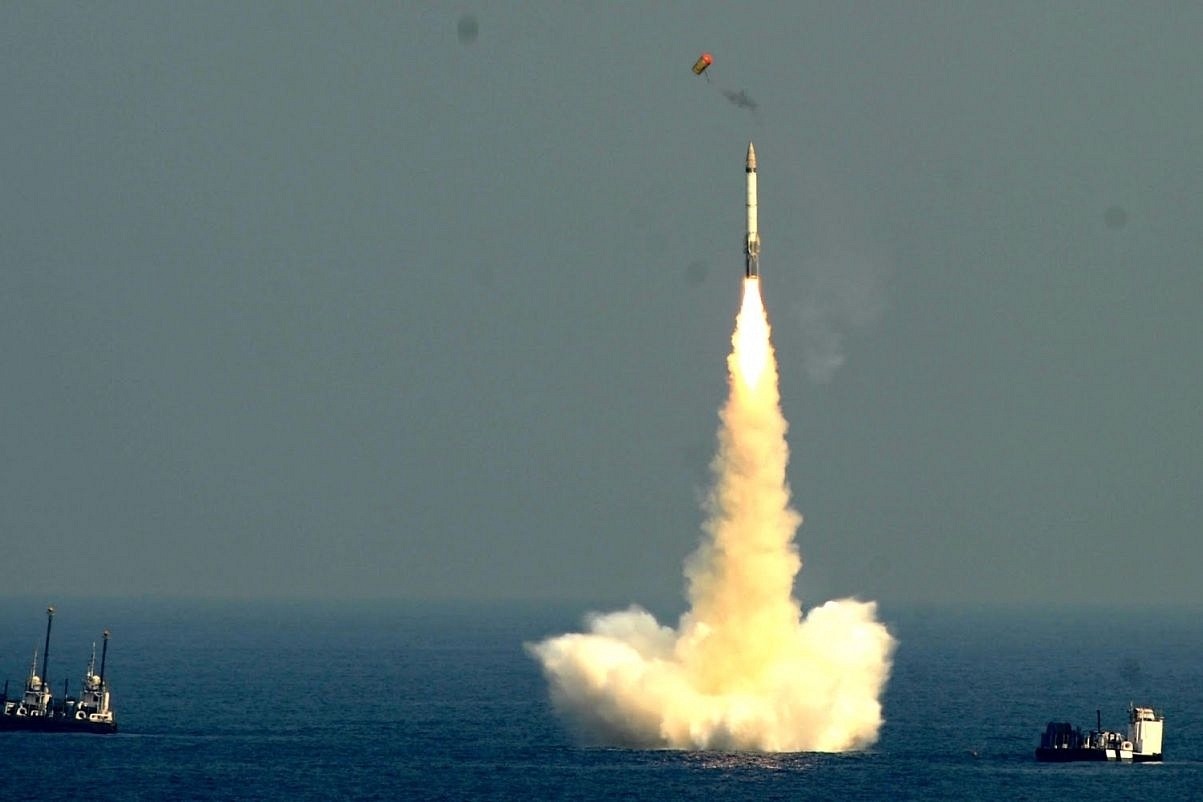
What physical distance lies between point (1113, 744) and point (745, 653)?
23.0 m

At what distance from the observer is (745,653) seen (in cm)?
11375

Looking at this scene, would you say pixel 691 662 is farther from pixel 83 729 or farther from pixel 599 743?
pixel 83 729

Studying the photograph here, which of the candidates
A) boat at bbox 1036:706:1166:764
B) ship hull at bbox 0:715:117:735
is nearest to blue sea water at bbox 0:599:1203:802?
ship hull at bbox 0:715:117:735

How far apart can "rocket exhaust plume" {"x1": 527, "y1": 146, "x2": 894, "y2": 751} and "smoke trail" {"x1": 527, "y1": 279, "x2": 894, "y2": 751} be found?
7cm

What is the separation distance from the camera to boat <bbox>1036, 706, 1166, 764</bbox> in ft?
405

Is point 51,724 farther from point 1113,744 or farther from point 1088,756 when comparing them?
point 1113,744

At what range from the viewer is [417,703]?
547ft

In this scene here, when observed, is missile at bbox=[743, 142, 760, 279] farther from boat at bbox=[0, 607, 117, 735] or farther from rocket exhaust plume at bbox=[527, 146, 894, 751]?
boat at bbox=[0, 607, 117, 735]

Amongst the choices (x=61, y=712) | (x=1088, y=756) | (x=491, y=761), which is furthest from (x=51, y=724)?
(x=1088, y=756)

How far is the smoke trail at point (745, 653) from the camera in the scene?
114 metres

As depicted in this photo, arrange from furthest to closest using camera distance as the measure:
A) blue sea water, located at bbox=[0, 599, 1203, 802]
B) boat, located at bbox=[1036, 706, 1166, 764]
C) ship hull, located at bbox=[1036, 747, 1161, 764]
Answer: boat, located at bbox=[1036, 706, 1166, 764], ship hull, located at bbox=[1036, 747, 1161, 764], blue sea water, located at bbox=[0, 599, 1203, 802]

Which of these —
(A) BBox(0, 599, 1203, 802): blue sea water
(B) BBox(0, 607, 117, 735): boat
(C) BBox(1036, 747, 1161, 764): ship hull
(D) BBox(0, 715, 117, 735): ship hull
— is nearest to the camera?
(A) BBox(0, 599, 1203, 802): blue sea water

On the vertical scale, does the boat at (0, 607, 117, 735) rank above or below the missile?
below

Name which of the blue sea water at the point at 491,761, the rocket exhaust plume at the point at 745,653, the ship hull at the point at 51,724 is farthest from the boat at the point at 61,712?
the rocket exhaust plume at the point at 745,653
